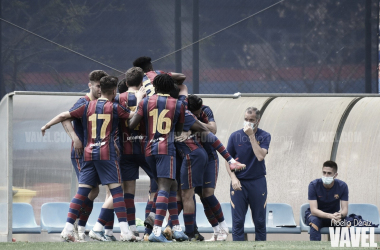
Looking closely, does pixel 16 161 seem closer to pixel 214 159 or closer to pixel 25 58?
pixel 25 58

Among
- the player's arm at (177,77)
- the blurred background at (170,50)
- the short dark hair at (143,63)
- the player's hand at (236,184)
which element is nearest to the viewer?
the player's arm at (177,77)

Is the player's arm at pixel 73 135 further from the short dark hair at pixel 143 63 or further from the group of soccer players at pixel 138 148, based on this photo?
the short dark hair at pixel 143 63

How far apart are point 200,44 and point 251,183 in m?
2.52

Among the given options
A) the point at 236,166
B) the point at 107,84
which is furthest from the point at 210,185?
the point at 107,84

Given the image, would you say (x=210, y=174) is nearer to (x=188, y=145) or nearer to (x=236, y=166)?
(x=188, y=145)

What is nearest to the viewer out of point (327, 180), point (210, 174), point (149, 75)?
point (149, 75)

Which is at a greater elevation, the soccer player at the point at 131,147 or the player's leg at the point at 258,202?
the soccer player at the point at 131,147

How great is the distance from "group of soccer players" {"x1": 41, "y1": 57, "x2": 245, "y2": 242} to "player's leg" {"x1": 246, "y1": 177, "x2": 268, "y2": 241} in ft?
2.50

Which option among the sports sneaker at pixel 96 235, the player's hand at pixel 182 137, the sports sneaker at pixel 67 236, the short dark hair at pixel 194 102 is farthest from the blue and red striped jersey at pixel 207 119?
the sports sneaker at pixel 67 236

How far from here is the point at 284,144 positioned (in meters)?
10.5

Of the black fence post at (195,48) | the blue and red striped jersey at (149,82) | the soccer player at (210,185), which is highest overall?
the black fence post at (195,48)

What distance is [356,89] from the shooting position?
10359 mm

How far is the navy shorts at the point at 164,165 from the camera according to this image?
6824 millimetres

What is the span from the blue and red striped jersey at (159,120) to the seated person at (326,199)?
2.51 m
